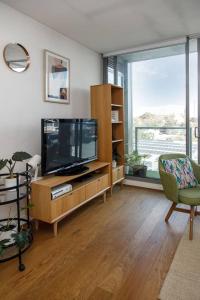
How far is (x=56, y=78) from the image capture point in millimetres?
3053

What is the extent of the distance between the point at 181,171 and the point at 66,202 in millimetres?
1448

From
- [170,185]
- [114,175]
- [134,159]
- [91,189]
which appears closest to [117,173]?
[114,175]

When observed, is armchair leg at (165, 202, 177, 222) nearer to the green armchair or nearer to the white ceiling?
the green armchair

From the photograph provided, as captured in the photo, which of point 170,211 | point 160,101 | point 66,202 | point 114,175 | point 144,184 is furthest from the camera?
point 144,184

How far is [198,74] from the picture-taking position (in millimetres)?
3406

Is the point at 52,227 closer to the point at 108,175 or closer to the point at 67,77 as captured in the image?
the point at 108,175

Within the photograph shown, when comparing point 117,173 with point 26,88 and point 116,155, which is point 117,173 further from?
point 26,88

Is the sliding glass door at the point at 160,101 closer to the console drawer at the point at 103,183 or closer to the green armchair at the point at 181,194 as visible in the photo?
the console drawer at the point at 103,183

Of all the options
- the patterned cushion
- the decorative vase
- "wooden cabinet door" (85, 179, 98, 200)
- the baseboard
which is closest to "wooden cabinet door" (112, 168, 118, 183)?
the baseboard

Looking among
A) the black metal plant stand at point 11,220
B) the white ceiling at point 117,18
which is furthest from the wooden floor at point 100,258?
the white ceiling at point 117,18

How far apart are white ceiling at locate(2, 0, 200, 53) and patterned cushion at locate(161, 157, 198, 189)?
1760 mm

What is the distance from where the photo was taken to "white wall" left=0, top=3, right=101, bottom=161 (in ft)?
7.77

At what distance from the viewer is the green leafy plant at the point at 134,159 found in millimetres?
4101

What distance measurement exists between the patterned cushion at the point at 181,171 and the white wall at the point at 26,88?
163cm
